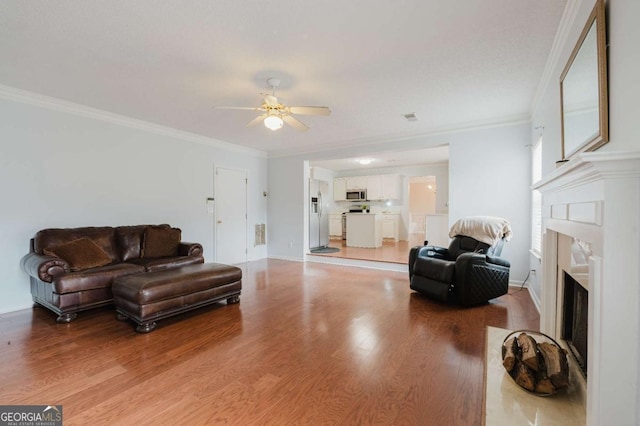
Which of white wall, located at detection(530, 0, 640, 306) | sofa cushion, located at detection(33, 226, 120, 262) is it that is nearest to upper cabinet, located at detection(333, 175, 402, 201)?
sofa cushion, located at detection(33, 226, 120, 262)

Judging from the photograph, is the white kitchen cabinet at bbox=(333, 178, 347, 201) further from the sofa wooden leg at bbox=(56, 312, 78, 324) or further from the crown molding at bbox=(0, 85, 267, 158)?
the sofa wooden leg at bbox=(56, 312, 78, 324)

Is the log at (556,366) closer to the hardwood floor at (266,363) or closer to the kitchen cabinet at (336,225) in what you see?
the hardwood floor at (266,363)

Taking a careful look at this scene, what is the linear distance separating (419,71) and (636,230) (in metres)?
2.36

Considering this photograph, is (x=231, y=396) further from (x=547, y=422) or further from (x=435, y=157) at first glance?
(x=435, y=157)

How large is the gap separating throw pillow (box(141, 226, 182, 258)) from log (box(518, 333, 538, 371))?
426 cm

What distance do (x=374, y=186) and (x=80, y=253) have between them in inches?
293

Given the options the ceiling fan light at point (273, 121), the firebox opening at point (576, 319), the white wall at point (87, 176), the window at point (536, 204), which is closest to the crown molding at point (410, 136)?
the window at point (536, 204)

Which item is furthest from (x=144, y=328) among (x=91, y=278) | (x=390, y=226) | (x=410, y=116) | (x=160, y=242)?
(x=390, y=226)

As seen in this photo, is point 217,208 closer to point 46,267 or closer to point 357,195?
point 46,267

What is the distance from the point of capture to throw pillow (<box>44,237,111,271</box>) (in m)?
3.23

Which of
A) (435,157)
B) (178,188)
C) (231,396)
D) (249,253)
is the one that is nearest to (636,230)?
(231,396)

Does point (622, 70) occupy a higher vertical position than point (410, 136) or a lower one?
lower

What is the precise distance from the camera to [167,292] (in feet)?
9.50

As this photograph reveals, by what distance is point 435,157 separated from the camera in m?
7.52
